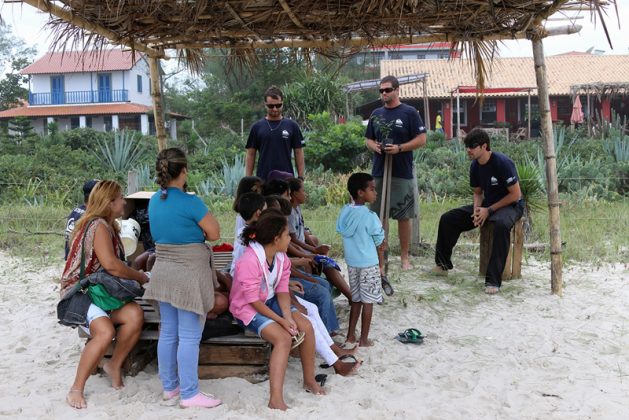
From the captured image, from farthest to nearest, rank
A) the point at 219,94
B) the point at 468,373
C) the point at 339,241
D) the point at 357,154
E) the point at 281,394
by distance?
the point at 219,94 < the point at 357,154 < the point at 339,241 < the point at 468,373 < the point at 281,394

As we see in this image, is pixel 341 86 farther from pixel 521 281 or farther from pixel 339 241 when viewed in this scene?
pixel 521 281

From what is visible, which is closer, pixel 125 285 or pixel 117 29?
pixel 125 285

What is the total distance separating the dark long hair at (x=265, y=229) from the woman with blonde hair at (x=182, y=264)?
24 cm

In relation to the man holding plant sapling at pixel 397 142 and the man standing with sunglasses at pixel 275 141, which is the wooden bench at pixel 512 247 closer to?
the man holding plant sapling at pixel 397 142

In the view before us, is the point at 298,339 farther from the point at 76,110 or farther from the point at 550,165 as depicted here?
the point at 76,110

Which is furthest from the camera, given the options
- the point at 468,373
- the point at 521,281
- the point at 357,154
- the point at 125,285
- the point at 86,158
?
→ the point at 86,158

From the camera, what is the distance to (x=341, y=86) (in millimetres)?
24406

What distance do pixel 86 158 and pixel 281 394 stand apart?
16209 mm

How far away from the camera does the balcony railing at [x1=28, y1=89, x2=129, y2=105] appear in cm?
4104

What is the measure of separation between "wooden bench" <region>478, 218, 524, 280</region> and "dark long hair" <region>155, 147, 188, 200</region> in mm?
4037

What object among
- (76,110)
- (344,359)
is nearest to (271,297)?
(344,359)

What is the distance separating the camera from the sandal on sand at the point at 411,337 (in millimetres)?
4973


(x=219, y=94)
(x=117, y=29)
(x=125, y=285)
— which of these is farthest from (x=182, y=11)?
(x=219, y=94)

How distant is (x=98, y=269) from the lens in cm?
407
